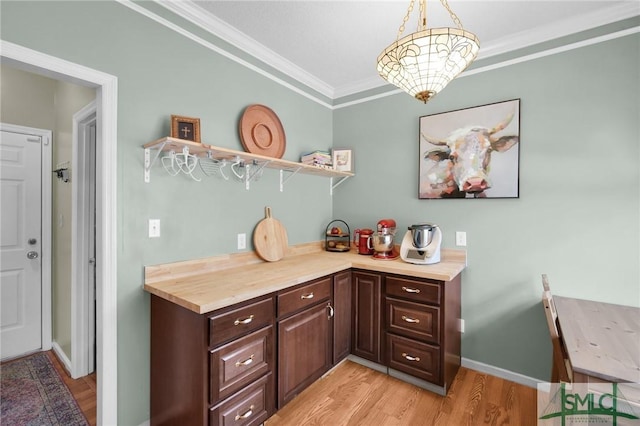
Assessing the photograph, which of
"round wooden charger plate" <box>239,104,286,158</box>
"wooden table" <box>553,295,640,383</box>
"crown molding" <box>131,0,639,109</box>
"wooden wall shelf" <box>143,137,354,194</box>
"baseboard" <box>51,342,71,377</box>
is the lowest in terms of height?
"baseboard" <box>51,342,71,377</box>

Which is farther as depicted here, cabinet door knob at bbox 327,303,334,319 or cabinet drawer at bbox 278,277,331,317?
cabinet door knob at bbox 327,303,334,319

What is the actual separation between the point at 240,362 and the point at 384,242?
1.48m

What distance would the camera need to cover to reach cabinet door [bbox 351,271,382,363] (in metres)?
2.23

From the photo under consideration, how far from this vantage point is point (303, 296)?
1.88m

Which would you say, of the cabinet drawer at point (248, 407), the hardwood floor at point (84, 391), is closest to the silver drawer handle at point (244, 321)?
the cabinet drawer at point (248, 407)

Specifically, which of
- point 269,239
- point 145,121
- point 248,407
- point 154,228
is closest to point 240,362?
point 248,407

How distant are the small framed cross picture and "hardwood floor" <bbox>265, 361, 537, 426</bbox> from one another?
1.83 m

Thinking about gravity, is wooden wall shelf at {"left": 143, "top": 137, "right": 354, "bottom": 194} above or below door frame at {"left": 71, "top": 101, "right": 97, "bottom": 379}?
above

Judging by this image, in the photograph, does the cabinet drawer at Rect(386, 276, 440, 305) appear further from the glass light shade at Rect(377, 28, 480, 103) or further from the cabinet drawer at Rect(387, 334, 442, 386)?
the glass light shade at Rect(377, 28, 480, 103)

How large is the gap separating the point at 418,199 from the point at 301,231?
114 centimetres

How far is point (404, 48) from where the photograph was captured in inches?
47.3

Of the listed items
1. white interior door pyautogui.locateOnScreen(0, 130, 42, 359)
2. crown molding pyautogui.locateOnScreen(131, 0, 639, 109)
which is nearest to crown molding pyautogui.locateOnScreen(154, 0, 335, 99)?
crown molding pyautogui.locateOnScreen(131, 0, 639, 109)

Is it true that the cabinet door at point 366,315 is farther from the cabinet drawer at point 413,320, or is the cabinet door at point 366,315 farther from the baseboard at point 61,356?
the baseboard at point 61,356

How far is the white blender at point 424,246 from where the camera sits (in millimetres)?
2184
